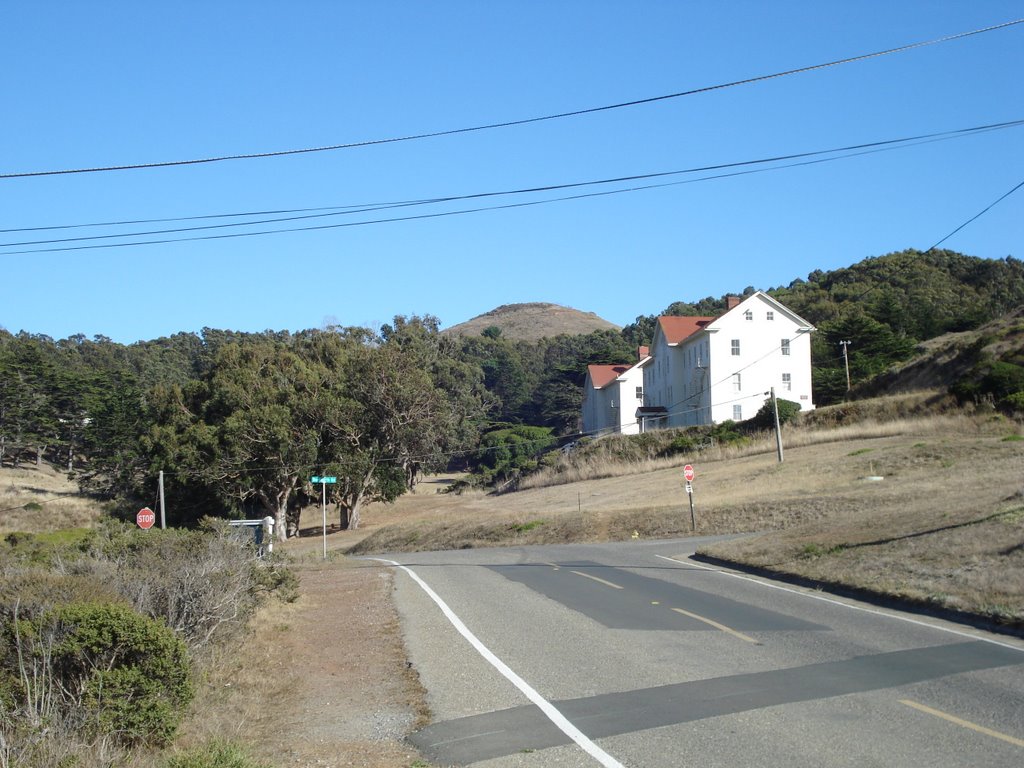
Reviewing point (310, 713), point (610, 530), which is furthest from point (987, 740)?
point (610, 530)

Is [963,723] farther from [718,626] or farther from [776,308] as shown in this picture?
[776,308]

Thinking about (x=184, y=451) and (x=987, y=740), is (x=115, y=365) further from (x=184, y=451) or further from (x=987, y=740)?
(x=987, y=740)

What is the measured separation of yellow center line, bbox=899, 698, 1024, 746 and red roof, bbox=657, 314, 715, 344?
59.7 m

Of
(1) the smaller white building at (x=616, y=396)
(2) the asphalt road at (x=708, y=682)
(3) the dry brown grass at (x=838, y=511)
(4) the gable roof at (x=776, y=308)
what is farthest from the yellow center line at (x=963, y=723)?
(1) the smaller white building at (x=616, y=396)

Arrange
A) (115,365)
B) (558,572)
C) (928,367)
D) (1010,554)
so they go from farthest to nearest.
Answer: (115,365) → (928,367) → (558,572) → (1010,554)

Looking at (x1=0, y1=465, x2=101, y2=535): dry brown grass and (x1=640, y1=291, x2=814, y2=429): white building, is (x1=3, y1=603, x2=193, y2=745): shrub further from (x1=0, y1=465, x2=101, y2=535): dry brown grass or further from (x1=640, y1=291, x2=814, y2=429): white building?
(x1=640, y1=291, x2=814, y2=429): white building

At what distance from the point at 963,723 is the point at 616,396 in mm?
67434

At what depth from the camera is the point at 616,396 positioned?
74938 millimetres

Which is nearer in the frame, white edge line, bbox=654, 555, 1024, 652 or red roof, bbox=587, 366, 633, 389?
white edge line, bbox=654, 555, 1024, 652

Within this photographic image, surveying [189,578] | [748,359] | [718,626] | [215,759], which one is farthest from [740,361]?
[215,759]

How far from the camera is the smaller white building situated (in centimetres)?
7375

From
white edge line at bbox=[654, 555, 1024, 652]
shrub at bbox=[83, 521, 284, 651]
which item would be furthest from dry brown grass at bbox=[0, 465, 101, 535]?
white edge line at bbox=[654, 555, 1024, 652]

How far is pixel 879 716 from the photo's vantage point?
26.1 ft

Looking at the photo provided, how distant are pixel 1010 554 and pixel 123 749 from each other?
1409cm
